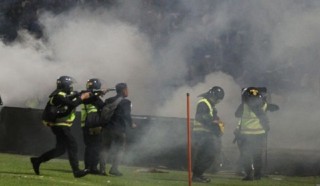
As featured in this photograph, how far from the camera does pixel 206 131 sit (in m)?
15.4

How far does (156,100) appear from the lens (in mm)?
25781

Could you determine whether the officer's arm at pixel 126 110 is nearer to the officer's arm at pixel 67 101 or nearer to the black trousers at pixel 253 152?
the officer's arm at pixel 67 101

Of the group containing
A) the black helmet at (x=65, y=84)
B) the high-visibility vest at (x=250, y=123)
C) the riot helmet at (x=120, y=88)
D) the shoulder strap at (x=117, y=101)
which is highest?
the black helmet at (x=65, y=84)

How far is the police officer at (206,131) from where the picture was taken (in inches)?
604

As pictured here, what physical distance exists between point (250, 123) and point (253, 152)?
529 mm

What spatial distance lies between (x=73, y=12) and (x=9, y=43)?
7.17ft

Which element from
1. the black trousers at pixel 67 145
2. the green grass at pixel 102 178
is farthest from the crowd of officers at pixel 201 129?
the black trousers at pixel 67 145

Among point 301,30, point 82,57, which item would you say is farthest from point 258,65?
point 82,57

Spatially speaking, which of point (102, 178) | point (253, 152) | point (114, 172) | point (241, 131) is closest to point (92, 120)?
point (114, 172)

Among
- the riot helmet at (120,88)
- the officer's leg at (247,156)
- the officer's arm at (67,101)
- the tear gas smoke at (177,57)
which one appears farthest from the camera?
the tear gas smoke at (177,57)

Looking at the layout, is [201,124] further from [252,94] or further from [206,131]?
[252,94]

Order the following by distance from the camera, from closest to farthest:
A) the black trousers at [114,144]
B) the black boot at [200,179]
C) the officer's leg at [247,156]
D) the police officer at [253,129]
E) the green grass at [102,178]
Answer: the green grass at [102,178] → the black boot at [200,179] → the black trousers at [114,144] → the officer's leg at [247,156] → the police officer at [253,129]

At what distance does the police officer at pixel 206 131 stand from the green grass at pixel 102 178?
31 cm

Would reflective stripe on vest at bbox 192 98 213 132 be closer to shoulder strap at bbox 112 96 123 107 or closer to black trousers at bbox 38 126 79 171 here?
shoulder strap at bbox 112 96 123 107
